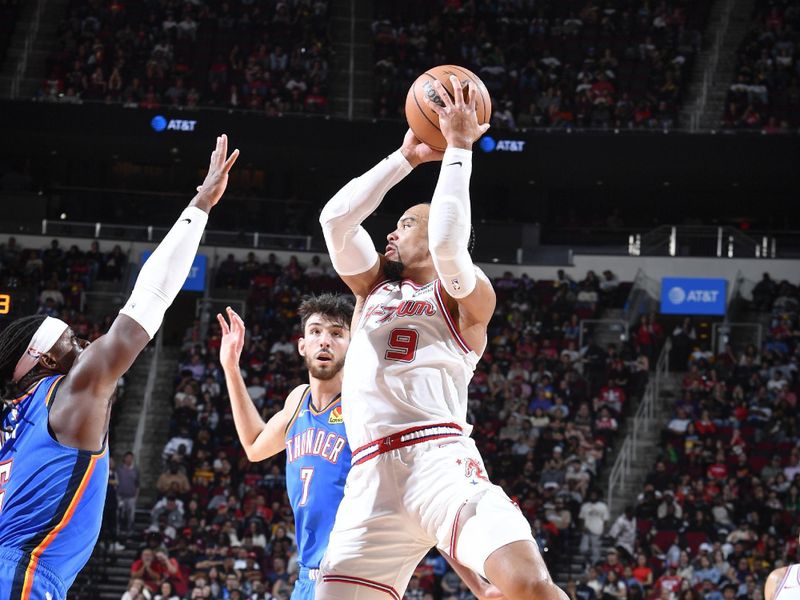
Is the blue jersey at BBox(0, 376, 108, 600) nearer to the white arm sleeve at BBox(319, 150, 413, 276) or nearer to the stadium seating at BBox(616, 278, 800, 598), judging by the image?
the white arm sleeve at BBox(319, 150, 413, 276)

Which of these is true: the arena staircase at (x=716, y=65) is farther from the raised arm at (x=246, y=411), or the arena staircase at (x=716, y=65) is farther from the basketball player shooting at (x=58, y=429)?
the basketball player shooting at (x=58, y=429)

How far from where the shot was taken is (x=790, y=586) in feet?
17.8

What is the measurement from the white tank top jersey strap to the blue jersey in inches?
134

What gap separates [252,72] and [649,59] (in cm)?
979

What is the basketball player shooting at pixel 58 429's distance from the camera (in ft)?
12.9

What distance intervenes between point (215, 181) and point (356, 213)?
2.13ft

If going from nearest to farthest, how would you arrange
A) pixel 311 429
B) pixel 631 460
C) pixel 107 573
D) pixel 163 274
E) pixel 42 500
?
1. pixel 42 500
2. pixel 163 274
3. pixel 311 429
4. pixel 107 573
5. pixel 631 460

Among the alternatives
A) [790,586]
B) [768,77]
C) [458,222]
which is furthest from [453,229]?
[768,77]

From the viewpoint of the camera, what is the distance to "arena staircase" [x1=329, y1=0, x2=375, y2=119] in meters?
26.6

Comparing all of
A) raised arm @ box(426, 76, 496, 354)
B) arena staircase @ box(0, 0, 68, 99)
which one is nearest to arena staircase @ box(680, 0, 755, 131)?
arena staircase @ box(0, 0, 68, 99)

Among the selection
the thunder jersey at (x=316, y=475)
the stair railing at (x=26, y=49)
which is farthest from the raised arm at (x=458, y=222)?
the stair railing at (x=26, y=49)

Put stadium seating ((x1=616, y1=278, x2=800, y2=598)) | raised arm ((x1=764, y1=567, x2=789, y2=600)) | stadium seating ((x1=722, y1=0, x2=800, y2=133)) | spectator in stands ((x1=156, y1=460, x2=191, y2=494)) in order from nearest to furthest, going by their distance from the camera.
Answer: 1. raised arm ((x1=764, y1=567, x2=789, y2=600))
2. stadium seating ((x1=616, y1=278, x2=800, y2=598))
3. spectator in stands ((x1=156, y1=460, x2=191, y2=494))
4. stadium seating ((x1=722, y1=0, x2=800, y2=133))

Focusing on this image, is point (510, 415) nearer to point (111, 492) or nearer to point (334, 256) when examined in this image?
point (111, 492)

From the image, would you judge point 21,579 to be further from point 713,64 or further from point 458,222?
point 713,64
